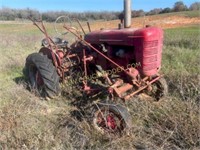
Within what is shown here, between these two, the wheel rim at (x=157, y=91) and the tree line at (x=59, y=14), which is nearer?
the wheel rim at (x=157, y=91)

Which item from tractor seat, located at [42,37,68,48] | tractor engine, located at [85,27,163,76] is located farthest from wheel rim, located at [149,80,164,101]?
tractor seat, located at [42,37,68,48]

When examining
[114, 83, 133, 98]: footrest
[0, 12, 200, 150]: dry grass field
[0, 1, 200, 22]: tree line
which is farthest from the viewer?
[0, 1, 200, 22]: tree line

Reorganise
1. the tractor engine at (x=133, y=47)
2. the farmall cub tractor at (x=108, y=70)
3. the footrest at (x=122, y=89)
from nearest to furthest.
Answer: the farmall cub tractor at (x=108, y=70) < the footrest at (x=122, y=89) < the tractor engine at (x=133, y=47)

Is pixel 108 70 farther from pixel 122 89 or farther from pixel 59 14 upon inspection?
pixel 59 14

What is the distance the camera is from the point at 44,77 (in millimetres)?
5066

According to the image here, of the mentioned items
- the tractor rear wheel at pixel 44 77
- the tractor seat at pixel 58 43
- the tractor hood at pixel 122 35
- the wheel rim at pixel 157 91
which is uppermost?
the tractor hood at pixel 122 35

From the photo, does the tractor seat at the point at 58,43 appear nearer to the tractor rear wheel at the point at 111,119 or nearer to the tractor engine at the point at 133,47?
the tractor engine at the point at 133,47

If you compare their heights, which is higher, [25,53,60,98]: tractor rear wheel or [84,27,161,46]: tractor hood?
[84,27,161,46]: tractor hood

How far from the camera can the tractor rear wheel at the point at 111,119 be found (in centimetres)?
383

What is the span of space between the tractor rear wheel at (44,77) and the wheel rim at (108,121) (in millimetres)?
1283

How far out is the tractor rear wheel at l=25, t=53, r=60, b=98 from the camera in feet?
16.6

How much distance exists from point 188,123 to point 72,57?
2696 millimetres

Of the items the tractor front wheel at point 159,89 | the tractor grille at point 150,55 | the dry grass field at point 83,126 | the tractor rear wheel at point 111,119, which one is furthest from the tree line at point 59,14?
the tractor rear wheel at point 111,119

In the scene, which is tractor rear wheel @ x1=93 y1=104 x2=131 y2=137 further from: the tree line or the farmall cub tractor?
the tree line
